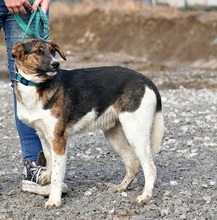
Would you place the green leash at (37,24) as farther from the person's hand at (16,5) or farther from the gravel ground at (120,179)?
the gravel ground at (120,179)

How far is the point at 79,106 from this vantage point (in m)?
7.26

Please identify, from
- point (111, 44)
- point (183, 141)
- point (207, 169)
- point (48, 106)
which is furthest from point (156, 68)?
point (48, 106)

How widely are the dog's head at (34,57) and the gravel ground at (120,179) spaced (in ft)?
4.21

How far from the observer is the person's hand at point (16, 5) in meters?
7.01

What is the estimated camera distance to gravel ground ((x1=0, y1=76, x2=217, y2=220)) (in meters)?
6.89

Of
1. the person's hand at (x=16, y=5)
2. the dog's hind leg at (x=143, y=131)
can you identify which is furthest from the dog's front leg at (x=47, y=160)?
the person's hand at (x=16, y=5)

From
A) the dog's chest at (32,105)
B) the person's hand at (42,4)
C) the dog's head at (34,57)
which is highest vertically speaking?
the person's hand at (42,4)

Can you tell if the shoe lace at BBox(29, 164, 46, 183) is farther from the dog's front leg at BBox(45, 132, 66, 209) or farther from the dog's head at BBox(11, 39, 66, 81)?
the dog's head at BBox(11, 39, 66, 81)

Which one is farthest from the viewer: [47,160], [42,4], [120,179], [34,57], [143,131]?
[120,179]

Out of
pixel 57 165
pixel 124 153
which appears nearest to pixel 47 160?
pixel 57 165

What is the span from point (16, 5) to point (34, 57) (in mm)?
529

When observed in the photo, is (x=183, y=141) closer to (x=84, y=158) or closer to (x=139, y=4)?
(x=84, y=158)

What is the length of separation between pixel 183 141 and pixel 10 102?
19.4ft

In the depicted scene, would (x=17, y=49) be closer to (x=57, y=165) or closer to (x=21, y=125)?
(x=21, y=125)
